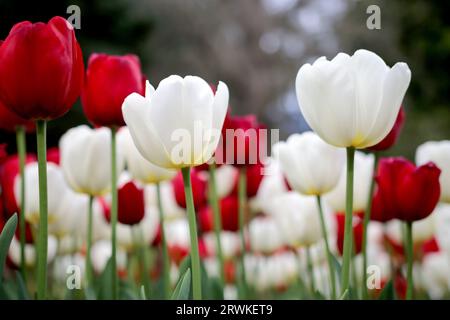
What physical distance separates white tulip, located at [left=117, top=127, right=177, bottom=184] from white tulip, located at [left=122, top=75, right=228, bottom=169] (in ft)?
1.18

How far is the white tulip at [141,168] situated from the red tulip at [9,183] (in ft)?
0.61

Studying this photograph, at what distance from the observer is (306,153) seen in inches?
34.6

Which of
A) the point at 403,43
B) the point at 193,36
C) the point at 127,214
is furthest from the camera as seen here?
the point at 193,36

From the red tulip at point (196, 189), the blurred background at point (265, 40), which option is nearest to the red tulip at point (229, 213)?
the red tulip at point (196, 189)

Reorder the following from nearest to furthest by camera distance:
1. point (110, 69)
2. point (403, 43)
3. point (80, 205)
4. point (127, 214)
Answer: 1. point (110, 69)
2. point (127, 214)
3. point (80, 205)
4. point (403, 43)

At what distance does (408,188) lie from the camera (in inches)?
31.8

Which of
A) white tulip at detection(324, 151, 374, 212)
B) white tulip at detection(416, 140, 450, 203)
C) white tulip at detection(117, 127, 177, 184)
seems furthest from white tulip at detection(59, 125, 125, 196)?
white tulip at detection(416, 140, 450, 203)

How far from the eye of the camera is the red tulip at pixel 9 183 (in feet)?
3.17
